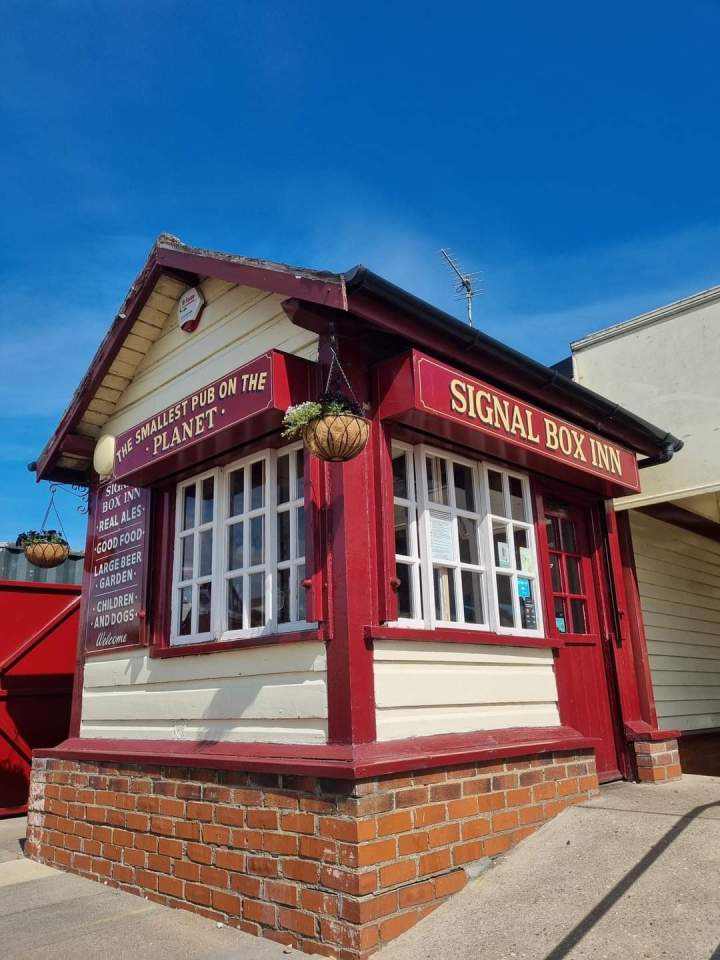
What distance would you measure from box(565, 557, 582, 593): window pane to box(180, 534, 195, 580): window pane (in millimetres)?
3154

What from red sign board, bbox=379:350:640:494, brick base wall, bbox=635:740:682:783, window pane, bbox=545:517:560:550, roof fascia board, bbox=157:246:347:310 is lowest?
brick base wall, bbox=635:740:682:783

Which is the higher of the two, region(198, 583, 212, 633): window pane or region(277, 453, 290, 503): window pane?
region(277, 453, 290, 503): window pane

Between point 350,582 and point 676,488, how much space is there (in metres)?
4.19

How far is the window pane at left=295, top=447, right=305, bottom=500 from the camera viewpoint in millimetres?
5023

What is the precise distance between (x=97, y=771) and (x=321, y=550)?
2920 mm

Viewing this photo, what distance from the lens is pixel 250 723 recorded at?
4.80 metres

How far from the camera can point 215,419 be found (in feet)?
16.6

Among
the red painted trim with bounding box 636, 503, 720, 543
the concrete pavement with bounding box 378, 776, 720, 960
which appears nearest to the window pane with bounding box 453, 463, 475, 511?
the concrete pavement with bounding box 378, 776, 720, 960

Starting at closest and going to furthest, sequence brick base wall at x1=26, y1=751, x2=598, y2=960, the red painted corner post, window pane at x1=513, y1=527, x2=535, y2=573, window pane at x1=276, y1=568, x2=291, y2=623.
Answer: brick base wall at x1=26, y1=751, x2=598, y2=960, the red painted corner post, window pane at x1=276, y1=568, x2=291, y2=623, window pane at x1=513, y1=527, x2=535, y2=573

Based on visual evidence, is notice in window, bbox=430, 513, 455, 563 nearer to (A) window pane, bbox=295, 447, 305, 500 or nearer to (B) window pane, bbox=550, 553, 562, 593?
(A) window pane, bbox=295, 447, 305, 500

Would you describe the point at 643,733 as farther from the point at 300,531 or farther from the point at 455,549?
the point at 300,531

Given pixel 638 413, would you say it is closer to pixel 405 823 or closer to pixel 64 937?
pixel 405 823

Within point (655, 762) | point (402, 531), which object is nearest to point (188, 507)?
point (402, 531)

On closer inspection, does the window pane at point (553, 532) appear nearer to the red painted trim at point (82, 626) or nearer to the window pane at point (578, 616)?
the window pane at point (578, 616)
